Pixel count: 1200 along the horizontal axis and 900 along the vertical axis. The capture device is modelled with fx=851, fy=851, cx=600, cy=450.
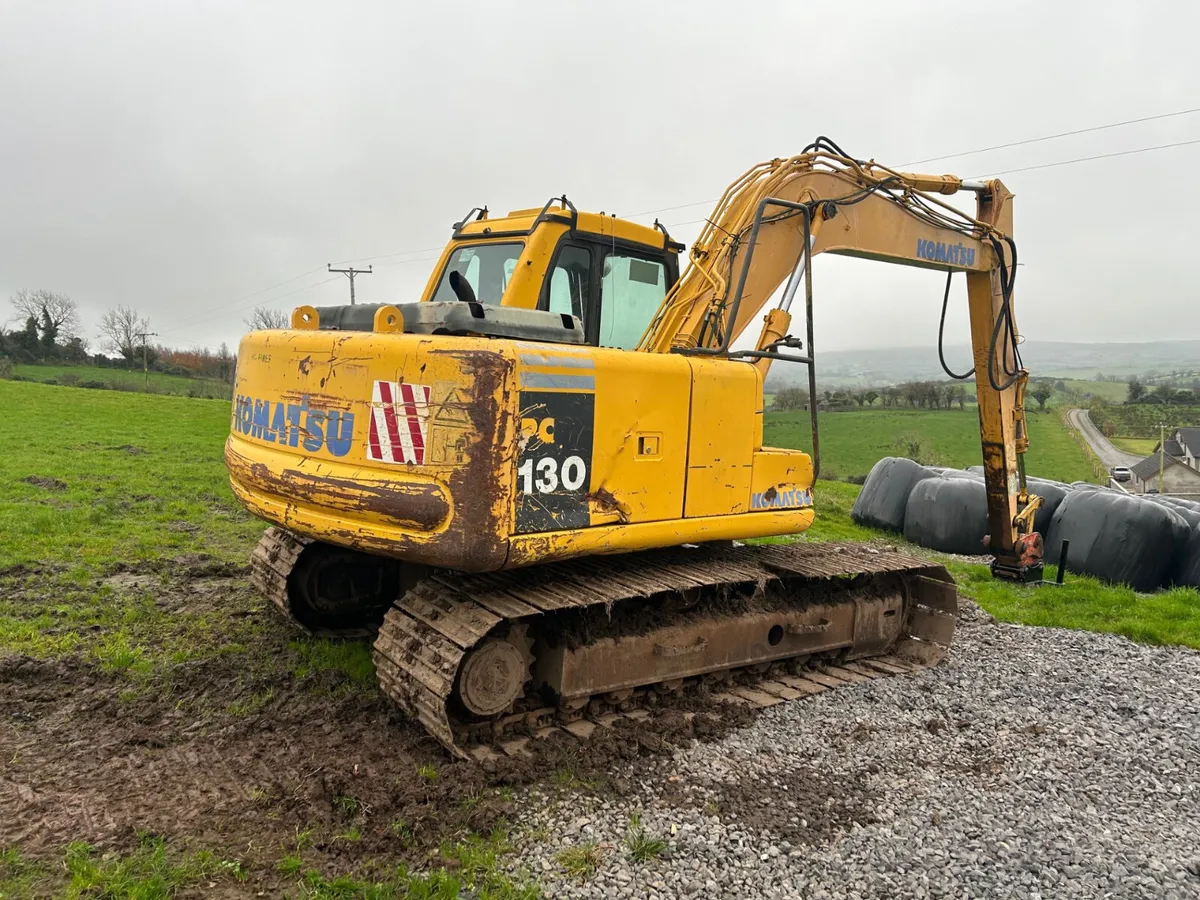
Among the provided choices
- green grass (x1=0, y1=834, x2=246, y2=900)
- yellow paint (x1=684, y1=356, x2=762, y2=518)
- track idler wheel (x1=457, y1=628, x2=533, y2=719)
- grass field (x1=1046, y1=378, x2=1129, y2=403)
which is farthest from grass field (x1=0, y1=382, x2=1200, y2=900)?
grass field (x1=1046, y1=378, x2=1129, y2=403)

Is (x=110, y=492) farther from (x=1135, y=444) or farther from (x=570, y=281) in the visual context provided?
(x=1135, y=444)

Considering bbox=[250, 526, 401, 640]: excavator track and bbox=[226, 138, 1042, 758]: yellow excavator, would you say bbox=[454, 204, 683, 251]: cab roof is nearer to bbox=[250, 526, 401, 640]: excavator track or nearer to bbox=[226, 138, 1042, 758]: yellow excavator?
bbox=[226, 138, 1042, 758]: yellow excavator

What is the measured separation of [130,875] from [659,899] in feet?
6.69

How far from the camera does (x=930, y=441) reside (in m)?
38.4

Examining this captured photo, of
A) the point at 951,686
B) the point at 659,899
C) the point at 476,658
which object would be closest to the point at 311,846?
the point at 476,658

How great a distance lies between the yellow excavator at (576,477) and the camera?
4156 mm

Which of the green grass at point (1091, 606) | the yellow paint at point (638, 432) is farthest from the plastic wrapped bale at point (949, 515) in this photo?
the yellow paint at point (638, 432)

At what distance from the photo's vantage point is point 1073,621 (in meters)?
7.66

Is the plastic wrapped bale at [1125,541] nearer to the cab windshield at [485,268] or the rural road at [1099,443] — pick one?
the cab windshield at [485,268]

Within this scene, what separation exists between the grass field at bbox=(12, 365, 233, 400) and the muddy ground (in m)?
31.4

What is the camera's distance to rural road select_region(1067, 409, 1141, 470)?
3322cm

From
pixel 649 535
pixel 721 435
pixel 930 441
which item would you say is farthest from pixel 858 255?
pixel 930 441

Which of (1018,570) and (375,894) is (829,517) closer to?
(1018,570)

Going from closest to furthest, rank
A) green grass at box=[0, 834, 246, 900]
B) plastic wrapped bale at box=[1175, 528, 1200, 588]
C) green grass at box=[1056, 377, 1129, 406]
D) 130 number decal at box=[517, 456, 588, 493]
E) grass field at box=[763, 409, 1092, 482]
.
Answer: green grass at box=[0, 834, 246, 900] → 130 number decal at box=[517, 456, 588, 493] → plastic wrapped bale at box=[1175, 528, 1200, 588] → grass field at box=[763, 409, 1092, 482] → green grass at box=[1056, 377, 1129, 406]
